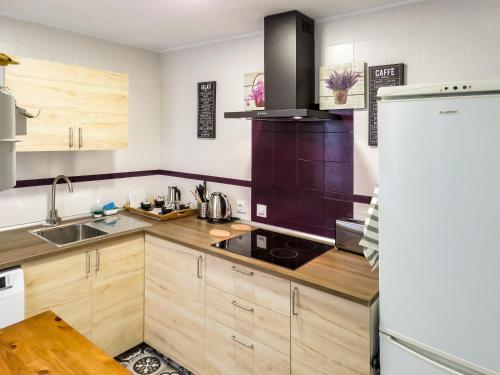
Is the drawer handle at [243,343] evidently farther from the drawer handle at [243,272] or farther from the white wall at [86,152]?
the white wall at [86,152]

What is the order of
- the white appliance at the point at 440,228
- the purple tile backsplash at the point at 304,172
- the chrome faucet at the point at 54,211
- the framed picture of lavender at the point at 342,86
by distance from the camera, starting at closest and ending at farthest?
the white appliance at the point at 440,228, the framed picture of lavender at the point at 342,86, the purple tile backsplash at the point at 304,172, the chrome faucet at the point at 54,211

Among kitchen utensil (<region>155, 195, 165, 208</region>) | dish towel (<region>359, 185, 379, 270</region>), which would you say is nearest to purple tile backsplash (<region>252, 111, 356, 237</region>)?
dish towel (<region>359, 185, 379, 270</region>)

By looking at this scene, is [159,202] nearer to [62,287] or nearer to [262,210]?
[262,210]

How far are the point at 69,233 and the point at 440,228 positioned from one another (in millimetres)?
2526

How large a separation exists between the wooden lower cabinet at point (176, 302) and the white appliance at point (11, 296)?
85cm

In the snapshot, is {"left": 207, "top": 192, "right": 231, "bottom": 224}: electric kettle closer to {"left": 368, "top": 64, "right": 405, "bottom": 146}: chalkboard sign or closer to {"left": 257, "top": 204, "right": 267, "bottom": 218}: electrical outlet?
{"left": 257, "top": 204, "right": 267, "bottom": 218}: electrical outlet

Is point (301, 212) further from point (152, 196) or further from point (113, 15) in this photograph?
point (113, 15)

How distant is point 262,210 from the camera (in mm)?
2785

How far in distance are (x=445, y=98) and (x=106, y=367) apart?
58.8 inches

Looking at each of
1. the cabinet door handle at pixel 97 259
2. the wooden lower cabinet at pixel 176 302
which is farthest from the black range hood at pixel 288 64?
the cabinet door handle at pixel 97 259

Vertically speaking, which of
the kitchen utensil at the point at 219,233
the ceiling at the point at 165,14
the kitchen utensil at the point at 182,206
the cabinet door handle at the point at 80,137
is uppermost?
the ceiling at the point at 165,14

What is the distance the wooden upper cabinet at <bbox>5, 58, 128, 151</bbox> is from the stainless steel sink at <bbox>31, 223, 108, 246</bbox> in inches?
24.2

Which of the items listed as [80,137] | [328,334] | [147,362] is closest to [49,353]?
[328,334]

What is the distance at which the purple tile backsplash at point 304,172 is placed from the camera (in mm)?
2338
